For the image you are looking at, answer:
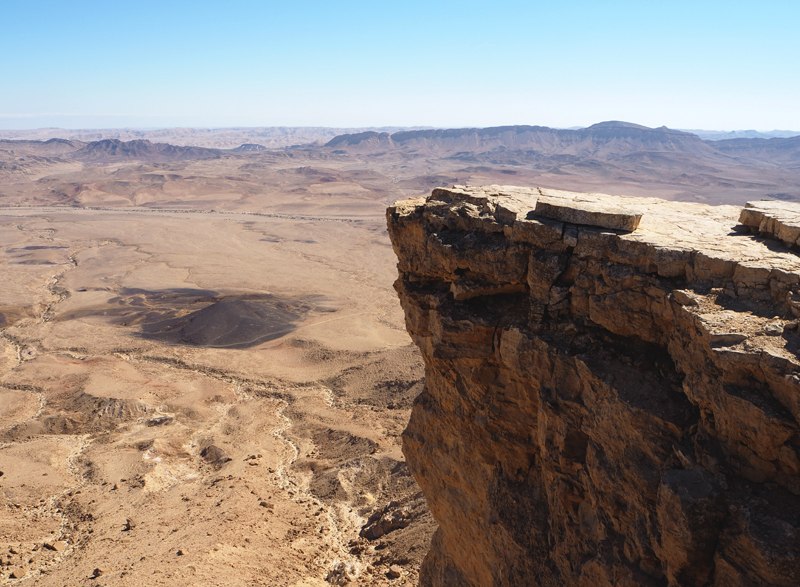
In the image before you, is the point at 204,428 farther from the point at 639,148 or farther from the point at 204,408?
the point at 639,148

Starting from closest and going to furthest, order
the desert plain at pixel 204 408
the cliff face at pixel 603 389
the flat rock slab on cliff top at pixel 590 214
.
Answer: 1. the cliff face at pixel 603 389
2. the flat rock slab on cliff top at pixel 590 214
3. the desert plain at pixel 204 408

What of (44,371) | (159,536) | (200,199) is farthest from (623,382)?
(200,199)

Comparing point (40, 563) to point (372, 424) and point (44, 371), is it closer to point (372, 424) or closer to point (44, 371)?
point (372, 424)

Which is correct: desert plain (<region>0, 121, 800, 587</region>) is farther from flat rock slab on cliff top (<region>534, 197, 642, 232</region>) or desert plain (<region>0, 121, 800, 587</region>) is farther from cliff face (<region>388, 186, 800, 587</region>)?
flat rock slab on cliff top (<region>534, 197, 642, 232</region>)

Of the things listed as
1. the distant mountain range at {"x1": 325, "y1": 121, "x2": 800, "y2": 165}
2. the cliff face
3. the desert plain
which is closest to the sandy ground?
the desert plain

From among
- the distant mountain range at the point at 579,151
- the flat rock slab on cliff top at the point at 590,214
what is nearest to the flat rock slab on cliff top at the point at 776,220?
the flat rock slab on cliff top at the point at 590,214

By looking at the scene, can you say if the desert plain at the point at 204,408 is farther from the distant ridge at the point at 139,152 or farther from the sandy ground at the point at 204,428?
the distant ridge at the point at 139,152
